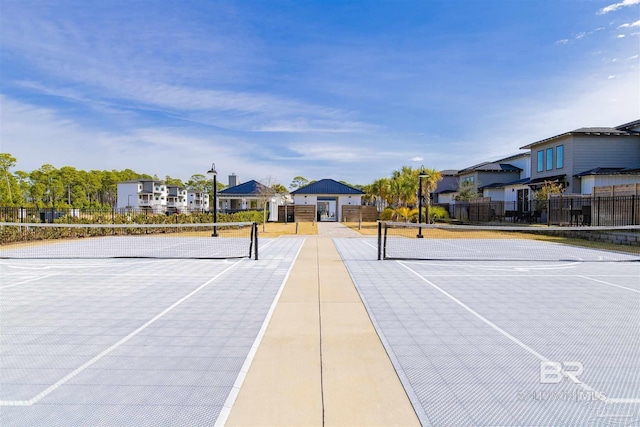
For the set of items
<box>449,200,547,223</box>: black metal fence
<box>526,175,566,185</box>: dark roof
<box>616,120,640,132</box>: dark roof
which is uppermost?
<box>616,120,640,132</box>: dark roof

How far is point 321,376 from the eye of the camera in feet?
12.6

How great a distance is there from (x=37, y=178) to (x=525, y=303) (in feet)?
304

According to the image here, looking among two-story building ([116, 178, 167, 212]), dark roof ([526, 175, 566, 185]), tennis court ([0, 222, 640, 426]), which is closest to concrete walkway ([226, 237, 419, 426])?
tennis court ([0, 222, 640, 426])

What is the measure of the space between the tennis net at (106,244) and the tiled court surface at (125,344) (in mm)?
3863

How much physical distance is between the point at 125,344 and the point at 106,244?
591 inches

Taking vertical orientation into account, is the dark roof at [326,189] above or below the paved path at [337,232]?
above

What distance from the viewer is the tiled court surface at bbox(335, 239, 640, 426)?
328 cm

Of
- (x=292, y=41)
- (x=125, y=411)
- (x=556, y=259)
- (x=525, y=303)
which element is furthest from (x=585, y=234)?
(x=125, y=411)

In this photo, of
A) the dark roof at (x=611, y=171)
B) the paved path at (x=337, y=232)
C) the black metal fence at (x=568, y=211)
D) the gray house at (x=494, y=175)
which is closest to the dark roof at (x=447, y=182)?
the gray house at (x=494, y=175)

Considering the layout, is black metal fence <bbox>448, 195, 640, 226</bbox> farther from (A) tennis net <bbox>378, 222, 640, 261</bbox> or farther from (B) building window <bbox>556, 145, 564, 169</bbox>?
(B) building window <bbox>556, 145, 564, 169</bbox>

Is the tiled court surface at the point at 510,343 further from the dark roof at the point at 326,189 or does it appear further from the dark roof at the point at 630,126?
the dark roof at the point at 326,189

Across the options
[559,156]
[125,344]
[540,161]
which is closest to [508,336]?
[125,344]

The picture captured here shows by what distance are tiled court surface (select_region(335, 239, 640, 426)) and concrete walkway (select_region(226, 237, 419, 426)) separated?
0.24 metres

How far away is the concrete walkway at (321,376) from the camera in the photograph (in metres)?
3.10
